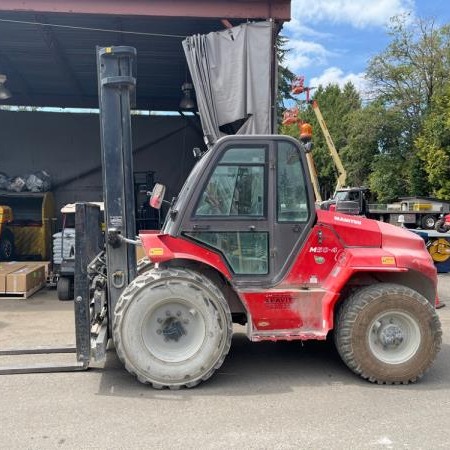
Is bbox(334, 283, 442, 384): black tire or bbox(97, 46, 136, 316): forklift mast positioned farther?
bbox(97, 46, 136, 316): forklift mast

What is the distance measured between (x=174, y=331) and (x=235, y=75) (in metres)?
4.72

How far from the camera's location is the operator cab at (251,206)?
4.50 m

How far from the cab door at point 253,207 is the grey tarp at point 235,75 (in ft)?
10.5

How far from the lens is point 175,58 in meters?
10.8

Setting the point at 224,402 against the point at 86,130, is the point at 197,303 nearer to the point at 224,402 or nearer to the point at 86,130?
the point at 224,402

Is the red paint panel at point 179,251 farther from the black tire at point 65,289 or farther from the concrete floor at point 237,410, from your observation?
the black tire at point 65,289

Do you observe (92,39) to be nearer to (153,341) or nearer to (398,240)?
(153,341)

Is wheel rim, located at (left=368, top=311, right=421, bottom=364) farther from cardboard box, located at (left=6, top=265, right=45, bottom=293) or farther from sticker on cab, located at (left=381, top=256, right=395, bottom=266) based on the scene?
cardboard box, located at (left=6, top=265, right=45, bottom=293)

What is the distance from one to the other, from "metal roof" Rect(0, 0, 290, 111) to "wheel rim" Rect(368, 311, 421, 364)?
17.3 ft

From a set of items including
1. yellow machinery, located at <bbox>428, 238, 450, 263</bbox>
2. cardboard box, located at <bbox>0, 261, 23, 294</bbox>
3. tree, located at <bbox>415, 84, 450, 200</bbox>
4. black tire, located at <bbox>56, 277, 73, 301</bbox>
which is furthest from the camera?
tree, located at <bbox>415, 84, 450, 200</bbox>

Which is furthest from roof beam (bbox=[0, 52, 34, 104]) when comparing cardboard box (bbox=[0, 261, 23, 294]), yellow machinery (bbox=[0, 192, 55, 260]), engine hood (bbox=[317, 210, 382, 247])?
engine hood (bbox=[317, 210, 382, 247])

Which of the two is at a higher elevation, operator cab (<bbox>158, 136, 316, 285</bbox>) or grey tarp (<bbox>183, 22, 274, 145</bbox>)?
grey tarp (<bbox>183, 22, 274, 145</bbox>)

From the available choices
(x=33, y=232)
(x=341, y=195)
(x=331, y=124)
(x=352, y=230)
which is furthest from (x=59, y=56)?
(x=331, y=124)

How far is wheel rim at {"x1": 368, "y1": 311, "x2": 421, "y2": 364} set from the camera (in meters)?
4.48
